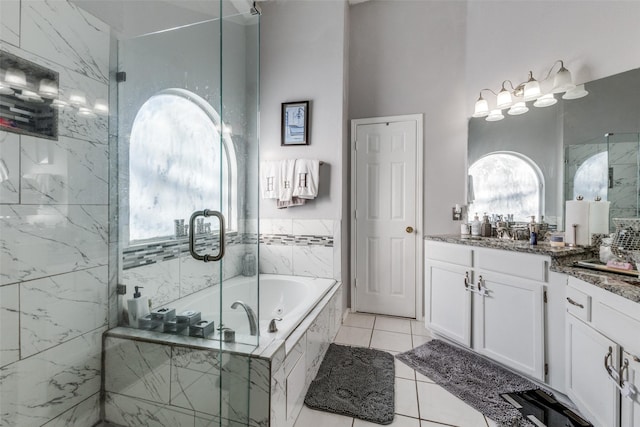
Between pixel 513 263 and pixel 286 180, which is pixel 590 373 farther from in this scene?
pixel 286 180

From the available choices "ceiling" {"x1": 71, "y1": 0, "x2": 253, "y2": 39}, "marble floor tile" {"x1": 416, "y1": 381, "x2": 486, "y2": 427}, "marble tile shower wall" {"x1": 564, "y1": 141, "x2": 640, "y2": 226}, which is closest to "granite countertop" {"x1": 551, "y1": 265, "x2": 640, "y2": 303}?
"marble tile shower wall" {"x1": 564, "y1": 141, "x2": 640, "y2": 226}

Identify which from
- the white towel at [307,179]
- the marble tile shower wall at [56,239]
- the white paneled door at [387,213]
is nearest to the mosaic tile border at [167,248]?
the marble tile shower wall at [56,239]

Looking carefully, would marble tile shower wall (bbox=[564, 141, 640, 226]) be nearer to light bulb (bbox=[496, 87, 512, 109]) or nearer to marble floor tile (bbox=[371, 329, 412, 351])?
light bulb (bbox=[496, 87, 512, 109])

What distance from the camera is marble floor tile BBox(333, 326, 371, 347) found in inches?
93.7

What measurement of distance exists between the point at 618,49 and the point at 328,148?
6.69 feet

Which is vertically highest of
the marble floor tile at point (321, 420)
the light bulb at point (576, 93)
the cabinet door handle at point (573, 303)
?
the light bulb at point (576, 93)

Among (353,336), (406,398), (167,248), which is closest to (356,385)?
(406,398)

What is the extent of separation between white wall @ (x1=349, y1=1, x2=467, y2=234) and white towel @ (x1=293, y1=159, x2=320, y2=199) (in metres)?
0.88

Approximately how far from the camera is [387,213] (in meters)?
2.95

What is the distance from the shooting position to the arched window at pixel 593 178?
1.81 meters

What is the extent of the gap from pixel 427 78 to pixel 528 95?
37.1 inches

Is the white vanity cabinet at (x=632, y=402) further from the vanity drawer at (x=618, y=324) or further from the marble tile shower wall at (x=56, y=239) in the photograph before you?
the marble tile shower wall at (x=56, y=239)

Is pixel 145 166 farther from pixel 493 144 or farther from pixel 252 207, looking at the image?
pixel 493 144

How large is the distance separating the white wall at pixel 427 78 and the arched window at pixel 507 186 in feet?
0.53
